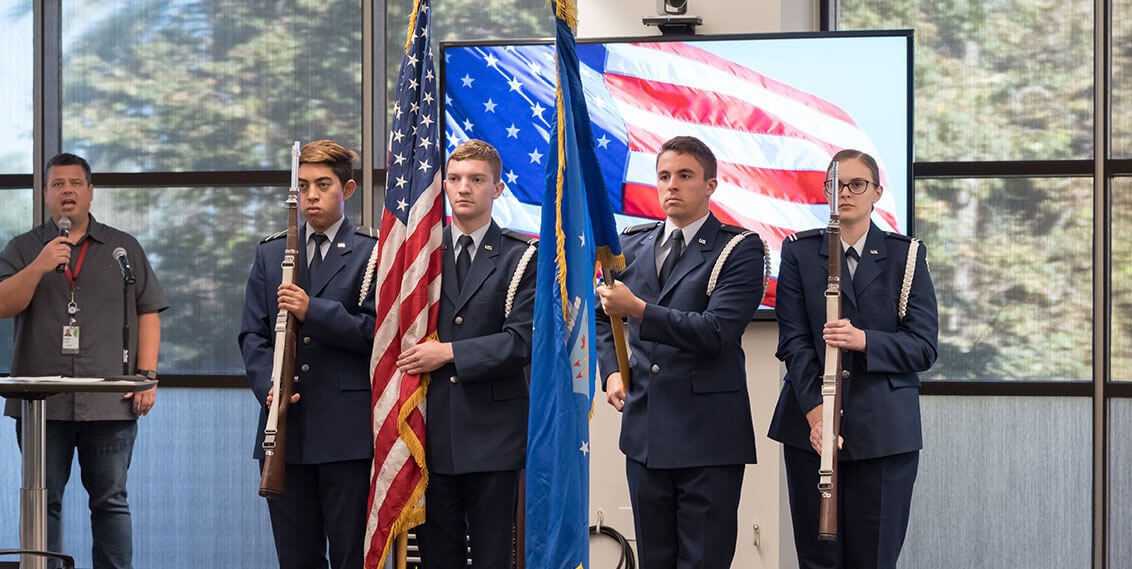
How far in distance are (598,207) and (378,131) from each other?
7.06 ft

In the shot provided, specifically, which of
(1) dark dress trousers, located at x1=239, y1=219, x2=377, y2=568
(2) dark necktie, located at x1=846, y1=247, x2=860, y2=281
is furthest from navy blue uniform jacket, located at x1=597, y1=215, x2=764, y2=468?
(1) dark dress trousers, located at x1=239, y1=219, x2=377, y2=568

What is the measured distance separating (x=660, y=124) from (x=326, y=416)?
1.90 meters

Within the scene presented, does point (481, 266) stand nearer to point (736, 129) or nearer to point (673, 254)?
point (673, 254)

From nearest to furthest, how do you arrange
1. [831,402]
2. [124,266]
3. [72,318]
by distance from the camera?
[831,402] → [124,266] → [72,318]

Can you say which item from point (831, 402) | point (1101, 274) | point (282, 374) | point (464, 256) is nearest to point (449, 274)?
point (464, 256)

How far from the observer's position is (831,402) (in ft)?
11.4

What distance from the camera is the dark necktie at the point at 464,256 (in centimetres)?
374

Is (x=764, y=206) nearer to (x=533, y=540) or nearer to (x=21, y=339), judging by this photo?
(x=533, y=540)

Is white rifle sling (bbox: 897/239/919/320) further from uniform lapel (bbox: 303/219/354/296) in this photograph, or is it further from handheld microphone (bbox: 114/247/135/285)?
handheld microphone (bbox: 114/247/135/285)

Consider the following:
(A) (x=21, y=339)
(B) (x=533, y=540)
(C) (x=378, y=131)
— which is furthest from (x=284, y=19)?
(B) (x=533, y=540)

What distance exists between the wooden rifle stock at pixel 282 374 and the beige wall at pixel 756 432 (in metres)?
1.60

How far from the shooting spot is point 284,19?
5.54 meters

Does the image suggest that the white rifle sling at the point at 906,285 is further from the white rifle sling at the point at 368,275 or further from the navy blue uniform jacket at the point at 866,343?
the white rifle sling at the point at 368,275

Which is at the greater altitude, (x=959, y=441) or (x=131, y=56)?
(x=131, y=56)
